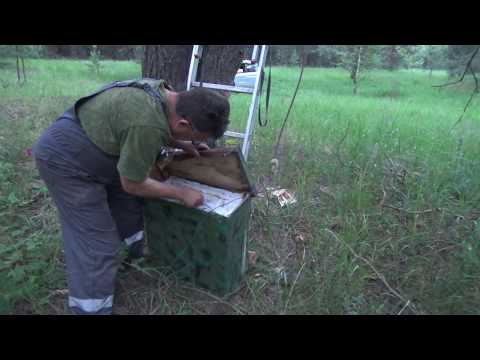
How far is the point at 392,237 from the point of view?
2705mm

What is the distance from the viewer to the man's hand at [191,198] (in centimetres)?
194

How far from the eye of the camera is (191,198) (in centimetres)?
195

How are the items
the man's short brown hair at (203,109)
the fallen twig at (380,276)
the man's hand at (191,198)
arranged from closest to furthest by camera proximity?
the man's short brown hair at (203,109), the man's hand at (191,198), the fallen twig at (380,276)

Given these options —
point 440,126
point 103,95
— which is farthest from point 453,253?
point 440,126

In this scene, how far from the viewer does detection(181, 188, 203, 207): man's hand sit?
1942 millimetres

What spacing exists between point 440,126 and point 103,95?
5.53m

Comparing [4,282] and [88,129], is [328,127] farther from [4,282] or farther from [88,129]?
[4,282]

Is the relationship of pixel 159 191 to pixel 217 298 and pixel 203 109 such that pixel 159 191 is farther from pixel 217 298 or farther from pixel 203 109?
pixel 217 298

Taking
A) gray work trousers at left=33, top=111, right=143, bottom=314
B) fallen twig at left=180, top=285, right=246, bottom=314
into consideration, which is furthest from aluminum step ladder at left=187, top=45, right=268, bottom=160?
gray work trousers at left=33, top=111, right=143, bottom=314

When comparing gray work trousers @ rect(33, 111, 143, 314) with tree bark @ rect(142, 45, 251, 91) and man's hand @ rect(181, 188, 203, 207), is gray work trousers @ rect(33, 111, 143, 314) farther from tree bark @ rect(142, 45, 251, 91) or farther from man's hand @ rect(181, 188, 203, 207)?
tree bark @ rect(142, 45, 251, 91)

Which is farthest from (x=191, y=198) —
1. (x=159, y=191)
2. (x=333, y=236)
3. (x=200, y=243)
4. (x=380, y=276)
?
(x=380, y=276)

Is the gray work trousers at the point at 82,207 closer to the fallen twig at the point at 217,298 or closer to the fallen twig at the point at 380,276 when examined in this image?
the fallen twig at the point at 217,298

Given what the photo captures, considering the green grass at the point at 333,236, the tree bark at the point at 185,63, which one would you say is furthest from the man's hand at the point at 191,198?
the tree bark at the point at 185,63

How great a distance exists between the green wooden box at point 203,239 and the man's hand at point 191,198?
43mm
